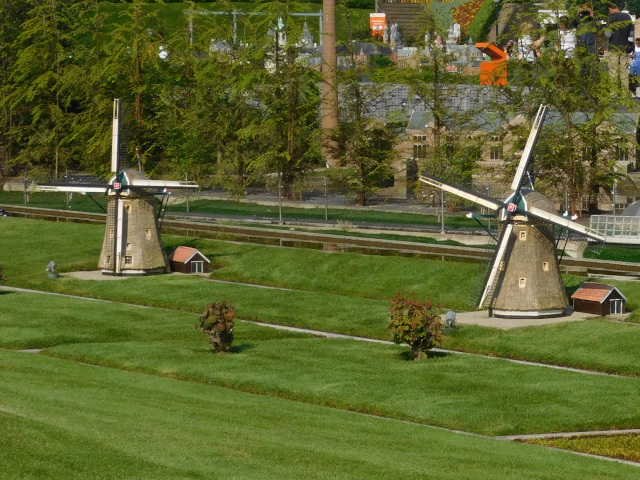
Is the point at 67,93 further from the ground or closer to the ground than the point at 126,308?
further from the ground

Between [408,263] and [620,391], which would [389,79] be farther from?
[620,391]

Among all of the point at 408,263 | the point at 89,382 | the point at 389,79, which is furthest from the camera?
the point at 389,79

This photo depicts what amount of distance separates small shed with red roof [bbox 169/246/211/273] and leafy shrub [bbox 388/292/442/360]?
22.6 m

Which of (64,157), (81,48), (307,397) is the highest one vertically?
(81,48)

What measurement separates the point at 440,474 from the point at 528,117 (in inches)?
1964

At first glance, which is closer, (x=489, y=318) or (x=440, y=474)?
(x=440, y=474)

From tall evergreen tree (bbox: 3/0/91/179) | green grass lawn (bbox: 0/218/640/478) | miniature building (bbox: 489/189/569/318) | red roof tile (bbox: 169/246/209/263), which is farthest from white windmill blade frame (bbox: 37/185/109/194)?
tall evergreen tree (bbox: 3/0/91/179)

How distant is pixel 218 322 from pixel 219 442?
14.8m

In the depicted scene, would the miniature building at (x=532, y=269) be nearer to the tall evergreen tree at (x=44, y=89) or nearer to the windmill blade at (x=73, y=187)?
the windmill blade at (x=73, y=187)

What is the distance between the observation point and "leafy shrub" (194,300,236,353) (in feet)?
149

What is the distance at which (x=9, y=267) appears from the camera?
68.8m

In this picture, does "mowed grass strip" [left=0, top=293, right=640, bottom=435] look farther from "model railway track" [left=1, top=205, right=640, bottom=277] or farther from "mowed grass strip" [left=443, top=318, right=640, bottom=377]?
"model railway track" [left=1, top=205, right=640, bottom=277]

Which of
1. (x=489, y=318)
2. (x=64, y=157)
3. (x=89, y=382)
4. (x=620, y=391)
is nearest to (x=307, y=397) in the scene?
(x=89, y=382)

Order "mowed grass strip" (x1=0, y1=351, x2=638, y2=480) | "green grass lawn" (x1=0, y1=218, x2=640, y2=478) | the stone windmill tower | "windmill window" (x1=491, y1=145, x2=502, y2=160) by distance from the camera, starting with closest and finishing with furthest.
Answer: "mowed grass strip" (x1=0, y1=351, x2=638, y2=480) < "green grass lawn" (x1=0, y1=218, x2=640, y2=478) < the stone windmill tower < "windmill window" (x1=491, y1=145, x2=502, y2=160)
